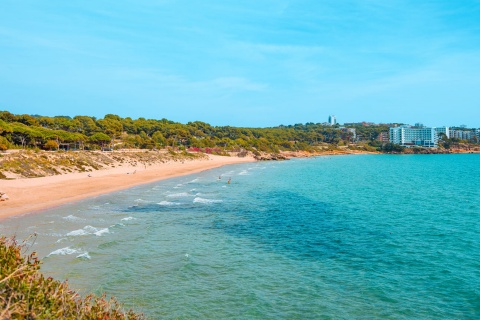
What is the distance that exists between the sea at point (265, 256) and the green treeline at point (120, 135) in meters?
40.8

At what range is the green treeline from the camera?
66812mm

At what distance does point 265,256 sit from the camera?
18750 mm

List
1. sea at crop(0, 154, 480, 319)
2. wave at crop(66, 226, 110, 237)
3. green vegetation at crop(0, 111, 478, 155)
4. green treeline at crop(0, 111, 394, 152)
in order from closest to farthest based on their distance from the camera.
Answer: sea at crop(0, 154, 480, 319) → wave at crop(66, 226, 110, 237) → green treeline at crop(0, 111, 394, 152) → green vegetation at crop(0, 111, 478, 155)

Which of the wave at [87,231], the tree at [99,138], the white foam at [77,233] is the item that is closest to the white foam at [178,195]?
the wave at [87,231]

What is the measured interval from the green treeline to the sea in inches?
1607

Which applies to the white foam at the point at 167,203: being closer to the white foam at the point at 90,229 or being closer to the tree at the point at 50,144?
the white foam at the point at 90,229

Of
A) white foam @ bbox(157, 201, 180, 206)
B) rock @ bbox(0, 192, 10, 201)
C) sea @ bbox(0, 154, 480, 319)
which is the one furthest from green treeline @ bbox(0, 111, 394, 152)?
sea @ bbox(0, 154, 480, 319)

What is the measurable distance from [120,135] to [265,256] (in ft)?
275

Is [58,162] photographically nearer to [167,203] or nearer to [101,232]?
[167,203]

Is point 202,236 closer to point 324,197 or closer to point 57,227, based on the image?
point 57,227

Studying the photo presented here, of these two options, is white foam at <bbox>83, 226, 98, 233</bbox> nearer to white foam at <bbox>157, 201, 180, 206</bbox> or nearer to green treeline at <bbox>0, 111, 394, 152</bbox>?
white foam at <bbox>157, 201, 180, 206</bbox>

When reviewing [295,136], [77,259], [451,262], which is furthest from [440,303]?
[295,136]

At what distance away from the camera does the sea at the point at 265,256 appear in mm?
13359

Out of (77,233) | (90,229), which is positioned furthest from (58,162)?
(77,233)
